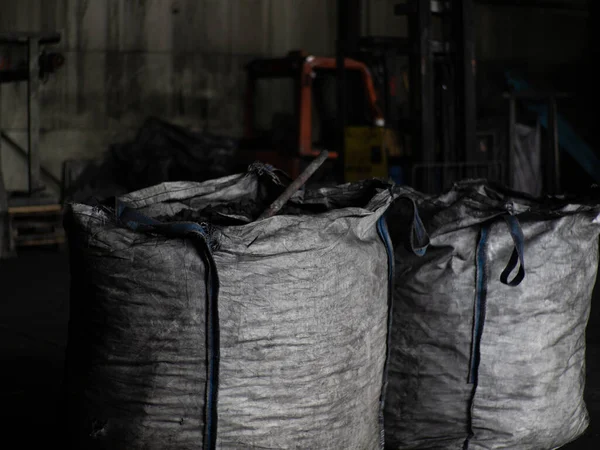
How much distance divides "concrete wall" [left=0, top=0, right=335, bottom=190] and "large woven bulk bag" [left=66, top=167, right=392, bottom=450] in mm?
7646

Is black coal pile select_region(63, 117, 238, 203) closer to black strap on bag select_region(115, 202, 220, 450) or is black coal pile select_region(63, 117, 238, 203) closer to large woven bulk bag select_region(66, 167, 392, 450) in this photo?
large woven bulk bag select_region(66, 167, 392, 450)

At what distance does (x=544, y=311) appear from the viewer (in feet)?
9.37

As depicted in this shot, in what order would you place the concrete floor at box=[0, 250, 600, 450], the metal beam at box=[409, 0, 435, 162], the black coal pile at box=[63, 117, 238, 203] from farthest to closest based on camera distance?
the black coal pile at box=[63, 117, 238, 203]
the metal beam at box=[409, 0, 435, 162]
the concrete floor at box=[0, 250, 600, 450]

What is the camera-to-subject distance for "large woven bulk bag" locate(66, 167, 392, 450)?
2.22 meters

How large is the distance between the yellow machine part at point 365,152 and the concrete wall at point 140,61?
2.92m

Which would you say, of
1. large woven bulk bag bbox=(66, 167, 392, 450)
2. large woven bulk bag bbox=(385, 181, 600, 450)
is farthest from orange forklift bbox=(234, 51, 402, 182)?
large woven bulk bag bbox=(66, 167, 392, 450)

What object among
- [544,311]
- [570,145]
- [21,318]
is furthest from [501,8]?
[544,311]

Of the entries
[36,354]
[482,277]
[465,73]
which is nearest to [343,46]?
[465,73]

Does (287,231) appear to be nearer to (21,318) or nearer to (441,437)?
(441,437)

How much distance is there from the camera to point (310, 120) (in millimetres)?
9562

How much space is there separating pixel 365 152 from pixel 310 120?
53.6 inches

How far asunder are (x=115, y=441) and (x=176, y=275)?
18.4 inches

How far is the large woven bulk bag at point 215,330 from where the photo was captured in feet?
7.29

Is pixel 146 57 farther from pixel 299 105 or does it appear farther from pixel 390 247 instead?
pixel 390 247
